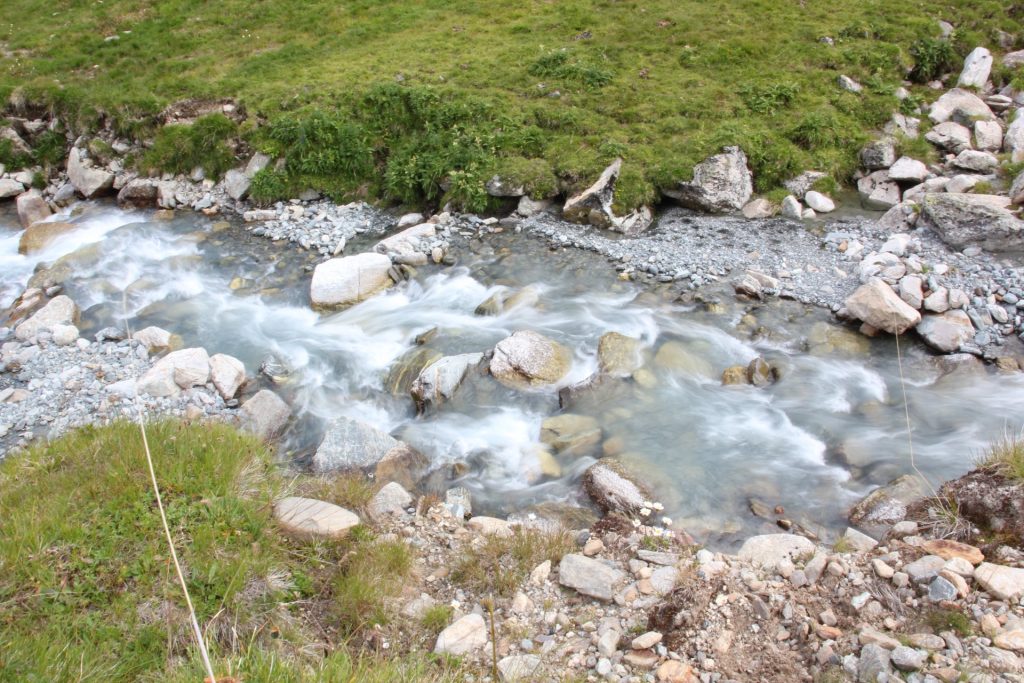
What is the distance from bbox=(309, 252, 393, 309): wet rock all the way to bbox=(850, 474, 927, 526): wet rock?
28.1 ft

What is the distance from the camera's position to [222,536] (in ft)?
17.2

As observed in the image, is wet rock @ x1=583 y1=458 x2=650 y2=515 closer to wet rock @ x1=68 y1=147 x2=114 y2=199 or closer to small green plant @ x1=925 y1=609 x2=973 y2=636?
small green plant @ x1=925 y1=609 x2=973 y2=636

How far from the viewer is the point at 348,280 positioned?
12.2m

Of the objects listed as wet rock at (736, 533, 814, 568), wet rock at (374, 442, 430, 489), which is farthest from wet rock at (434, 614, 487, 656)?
wet rock at (374, 442, 430, 489)

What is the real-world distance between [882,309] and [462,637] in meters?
8.13

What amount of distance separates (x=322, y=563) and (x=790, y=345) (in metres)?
7.73

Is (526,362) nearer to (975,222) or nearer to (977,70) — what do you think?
(975,222)

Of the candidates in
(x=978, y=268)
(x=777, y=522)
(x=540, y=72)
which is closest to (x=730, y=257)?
(x=978, y=268)

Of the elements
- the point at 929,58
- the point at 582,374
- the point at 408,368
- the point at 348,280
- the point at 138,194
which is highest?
the point at 929,58

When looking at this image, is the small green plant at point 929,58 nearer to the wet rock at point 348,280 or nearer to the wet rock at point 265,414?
the wet rock at point 348,280

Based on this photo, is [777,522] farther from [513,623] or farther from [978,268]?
[978,268]

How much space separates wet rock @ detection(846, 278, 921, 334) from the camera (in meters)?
9.97

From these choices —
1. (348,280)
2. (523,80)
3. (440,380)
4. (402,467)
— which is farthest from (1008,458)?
(523,80)

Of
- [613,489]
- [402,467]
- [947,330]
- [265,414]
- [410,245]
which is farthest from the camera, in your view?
[410,245]
